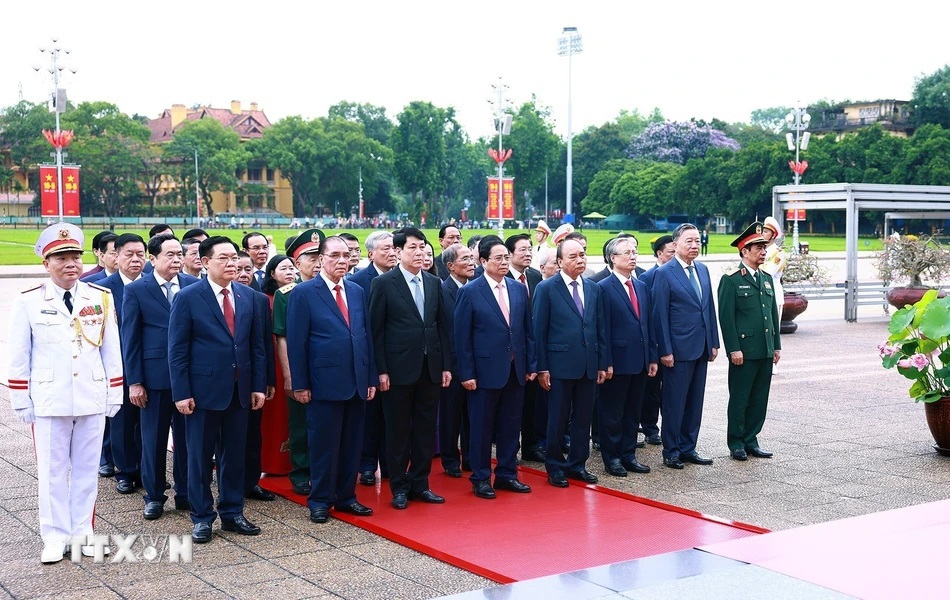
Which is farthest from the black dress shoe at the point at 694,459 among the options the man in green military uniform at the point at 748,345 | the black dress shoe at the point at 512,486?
the black dress shoe at the point at 512,486

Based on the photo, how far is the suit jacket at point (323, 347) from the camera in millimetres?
6320

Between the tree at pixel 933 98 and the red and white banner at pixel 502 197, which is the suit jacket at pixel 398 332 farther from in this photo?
the tree at pixel 933 98

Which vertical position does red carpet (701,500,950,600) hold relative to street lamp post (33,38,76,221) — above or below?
below

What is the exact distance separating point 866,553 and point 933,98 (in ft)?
255

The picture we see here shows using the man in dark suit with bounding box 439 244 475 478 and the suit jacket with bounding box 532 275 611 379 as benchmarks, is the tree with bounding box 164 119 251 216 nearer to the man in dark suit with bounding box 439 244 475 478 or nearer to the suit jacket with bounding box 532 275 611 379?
the man in dark suit with bounding box 439 244 475 478

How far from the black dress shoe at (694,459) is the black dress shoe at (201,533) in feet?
12.7

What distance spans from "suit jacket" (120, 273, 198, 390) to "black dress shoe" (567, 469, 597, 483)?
2.96 m

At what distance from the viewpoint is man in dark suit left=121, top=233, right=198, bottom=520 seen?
6441mm

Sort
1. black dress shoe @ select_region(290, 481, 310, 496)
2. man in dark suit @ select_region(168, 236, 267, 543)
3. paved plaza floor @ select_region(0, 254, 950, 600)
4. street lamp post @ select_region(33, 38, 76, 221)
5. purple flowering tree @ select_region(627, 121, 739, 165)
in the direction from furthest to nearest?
purple flowering tree @ select_region(627, 121, 739, 165) → street lamp post @ select_region(33, 38, 76, 221) → black dress shoe @ select_region(290, 481, 310, 496) → man in dark suit @ select_region(168, 236, 267, 543) → paved plaza floor @ select_region(0, 254, 950, 600)

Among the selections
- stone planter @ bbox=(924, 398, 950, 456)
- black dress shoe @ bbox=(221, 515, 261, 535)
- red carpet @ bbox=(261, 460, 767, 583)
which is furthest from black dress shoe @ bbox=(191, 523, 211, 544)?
stone planter @ bbox=(924, 398, 950, 456)

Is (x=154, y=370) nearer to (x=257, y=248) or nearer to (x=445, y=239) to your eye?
(x=257, y=248)

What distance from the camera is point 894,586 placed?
4.75m

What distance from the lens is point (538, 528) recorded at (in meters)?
6.07

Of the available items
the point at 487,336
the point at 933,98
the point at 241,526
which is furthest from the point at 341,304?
the point at 933,98
